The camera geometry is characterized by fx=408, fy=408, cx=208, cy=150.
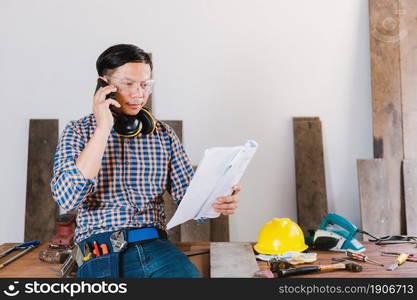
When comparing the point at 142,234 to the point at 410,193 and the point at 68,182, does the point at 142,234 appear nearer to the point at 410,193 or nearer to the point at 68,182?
the point at 68,182

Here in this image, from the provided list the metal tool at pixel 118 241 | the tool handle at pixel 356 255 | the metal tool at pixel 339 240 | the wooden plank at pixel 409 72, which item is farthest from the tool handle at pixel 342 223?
the metal tool at pixel 118 241

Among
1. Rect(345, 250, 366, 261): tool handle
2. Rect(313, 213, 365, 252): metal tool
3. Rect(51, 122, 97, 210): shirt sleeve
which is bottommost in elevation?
Rect(345, 250, 366, 261): tool handle

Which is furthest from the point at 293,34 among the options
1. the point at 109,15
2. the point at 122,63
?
the point at 122,63

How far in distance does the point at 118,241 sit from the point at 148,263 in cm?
15

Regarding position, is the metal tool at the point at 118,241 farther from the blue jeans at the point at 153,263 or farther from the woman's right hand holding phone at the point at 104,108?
the woman's right hand holding phone at the point at 104,108

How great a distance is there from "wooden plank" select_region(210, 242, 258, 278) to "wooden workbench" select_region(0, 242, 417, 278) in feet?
0.18

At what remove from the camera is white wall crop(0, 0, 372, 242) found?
8.57ft

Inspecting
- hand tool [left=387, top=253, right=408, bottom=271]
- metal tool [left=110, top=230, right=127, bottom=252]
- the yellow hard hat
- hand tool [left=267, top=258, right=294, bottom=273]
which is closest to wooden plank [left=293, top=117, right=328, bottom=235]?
the yellow hard hat

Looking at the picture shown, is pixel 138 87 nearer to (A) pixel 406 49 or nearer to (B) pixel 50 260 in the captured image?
(B) pixel 50 260

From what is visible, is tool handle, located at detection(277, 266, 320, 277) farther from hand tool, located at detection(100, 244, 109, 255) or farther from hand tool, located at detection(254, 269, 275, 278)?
hand tool, located at detection(100, 244, 109, 255)

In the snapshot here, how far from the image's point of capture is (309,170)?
2594 millimetres

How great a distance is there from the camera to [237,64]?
104 inches

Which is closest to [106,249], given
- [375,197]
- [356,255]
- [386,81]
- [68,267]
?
[68,267]

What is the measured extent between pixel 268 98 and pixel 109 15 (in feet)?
3.78
